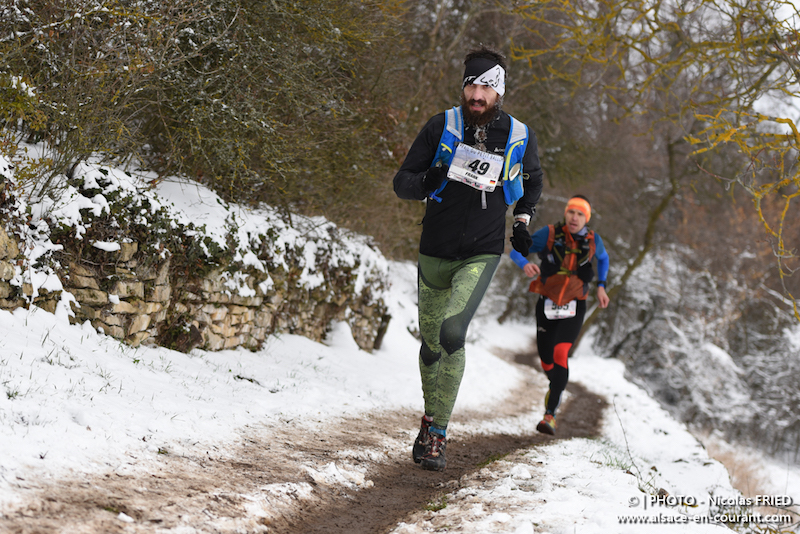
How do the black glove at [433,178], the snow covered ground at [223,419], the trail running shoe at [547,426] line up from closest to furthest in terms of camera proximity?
the snow covered ground at [223,419] → the black glove at [433,178] → the trail running shoe at [547,426]

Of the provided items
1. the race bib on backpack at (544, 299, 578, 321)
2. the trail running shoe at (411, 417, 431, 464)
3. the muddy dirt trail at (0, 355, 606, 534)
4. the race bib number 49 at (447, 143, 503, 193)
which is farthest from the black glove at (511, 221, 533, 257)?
the race bib on backpack at (544, 299, 578, 321)

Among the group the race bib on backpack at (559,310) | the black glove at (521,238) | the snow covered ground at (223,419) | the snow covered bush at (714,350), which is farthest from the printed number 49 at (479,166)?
the snow covered bush at (714,350)

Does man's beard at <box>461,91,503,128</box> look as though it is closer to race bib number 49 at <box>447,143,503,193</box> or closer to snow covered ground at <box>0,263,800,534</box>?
race bib number 49 at <box>447,143,503,193</box>

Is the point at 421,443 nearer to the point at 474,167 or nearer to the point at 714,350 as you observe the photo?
the point at 474,167

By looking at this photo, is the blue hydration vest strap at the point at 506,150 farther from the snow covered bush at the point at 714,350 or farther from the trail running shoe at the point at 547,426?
the snow covered bush at the point at 714,350

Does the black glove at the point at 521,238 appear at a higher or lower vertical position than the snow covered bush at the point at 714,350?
higher

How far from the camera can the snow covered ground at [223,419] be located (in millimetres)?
2451

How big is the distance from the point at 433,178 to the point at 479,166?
0.30m

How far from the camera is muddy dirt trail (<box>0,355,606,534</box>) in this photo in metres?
1.98

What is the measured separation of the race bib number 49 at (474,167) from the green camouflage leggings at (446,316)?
1.49 ft

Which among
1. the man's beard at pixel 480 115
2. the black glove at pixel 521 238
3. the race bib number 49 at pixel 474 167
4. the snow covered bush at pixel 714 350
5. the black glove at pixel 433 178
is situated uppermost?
the man's beard at pixel 480 115

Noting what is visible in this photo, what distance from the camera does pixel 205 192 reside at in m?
5.96

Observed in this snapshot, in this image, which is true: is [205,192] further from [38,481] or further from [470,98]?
[38,481]

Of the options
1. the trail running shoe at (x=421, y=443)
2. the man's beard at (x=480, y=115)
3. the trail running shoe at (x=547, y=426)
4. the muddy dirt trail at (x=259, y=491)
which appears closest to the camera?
the muddy dirt trail at (x=259, y=491)
